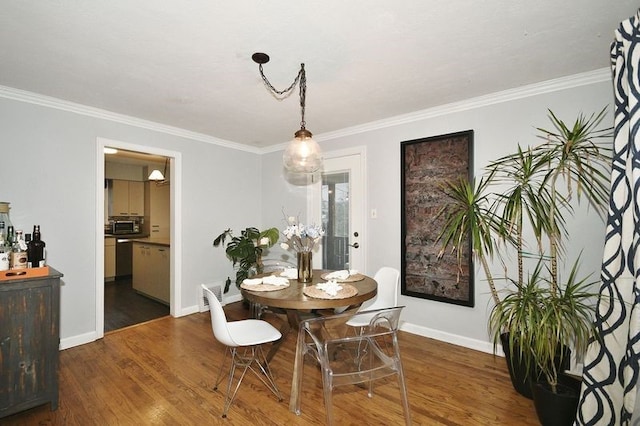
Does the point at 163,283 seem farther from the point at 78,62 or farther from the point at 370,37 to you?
the point at 370,37

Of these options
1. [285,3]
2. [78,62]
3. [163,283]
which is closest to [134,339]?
[163,283]

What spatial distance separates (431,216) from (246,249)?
238 centimetres

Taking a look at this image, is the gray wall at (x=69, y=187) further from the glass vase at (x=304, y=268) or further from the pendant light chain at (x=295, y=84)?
the glass vase at (x=304, y=268)

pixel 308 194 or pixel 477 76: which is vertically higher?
pixel 477 76

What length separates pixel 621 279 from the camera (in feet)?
5.32

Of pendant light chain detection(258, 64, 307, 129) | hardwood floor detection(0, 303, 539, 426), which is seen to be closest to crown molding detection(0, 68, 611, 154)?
pendant light chain detection(258, 64, 307, 129)

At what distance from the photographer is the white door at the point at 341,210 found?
12.4 ft

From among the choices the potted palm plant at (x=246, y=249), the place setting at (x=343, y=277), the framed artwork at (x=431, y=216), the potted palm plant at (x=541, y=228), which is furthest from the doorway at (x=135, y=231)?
the potted palm plant at (x=541, y=228)

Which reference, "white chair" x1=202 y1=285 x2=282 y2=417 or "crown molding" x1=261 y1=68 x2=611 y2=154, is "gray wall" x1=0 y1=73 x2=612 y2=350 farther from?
"white chair" x1=202 y1=285 x2=282 y2=417

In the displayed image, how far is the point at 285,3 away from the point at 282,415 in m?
2.50

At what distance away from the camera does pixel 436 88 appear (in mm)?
2670

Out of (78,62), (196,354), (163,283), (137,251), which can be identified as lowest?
(196,354)

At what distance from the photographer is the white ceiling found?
Result: 5.40ft

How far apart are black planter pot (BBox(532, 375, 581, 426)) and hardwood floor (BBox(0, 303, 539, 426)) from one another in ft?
0.51
